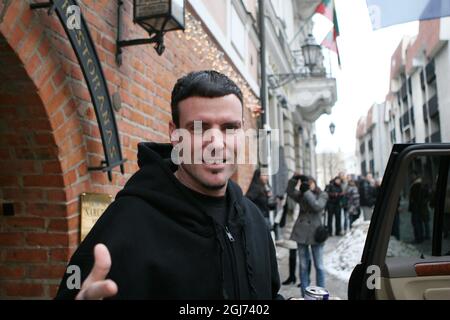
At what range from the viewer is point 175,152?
4.31 feet

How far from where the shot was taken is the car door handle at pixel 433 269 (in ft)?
5.42

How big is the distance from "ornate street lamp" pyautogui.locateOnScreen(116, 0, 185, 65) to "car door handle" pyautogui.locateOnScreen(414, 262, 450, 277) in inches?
91.8

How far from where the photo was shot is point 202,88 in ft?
4.06

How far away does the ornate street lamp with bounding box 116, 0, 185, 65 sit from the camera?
3029mm

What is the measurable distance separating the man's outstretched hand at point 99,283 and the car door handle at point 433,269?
1.30m

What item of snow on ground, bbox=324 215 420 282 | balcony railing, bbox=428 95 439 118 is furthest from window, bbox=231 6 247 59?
balcony railing, bbox=428 95 439 118

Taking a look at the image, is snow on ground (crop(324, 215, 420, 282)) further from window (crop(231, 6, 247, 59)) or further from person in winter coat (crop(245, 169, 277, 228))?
window (crop(231, 6, 247, 59))

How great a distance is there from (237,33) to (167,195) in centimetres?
693

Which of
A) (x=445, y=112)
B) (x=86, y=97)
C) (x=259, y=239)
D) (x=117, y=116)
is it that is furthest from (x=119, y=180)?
(x=445, y=112)

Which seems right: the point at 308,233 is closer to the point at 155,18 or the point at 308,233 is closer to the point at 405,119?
the point at 155,18

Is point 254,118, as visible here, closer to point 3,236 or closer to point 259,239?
point 3,236

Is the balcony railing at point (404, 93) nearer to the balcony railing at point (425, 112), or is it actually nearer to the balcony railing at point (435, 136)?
the balcony railing at point (425, 112)

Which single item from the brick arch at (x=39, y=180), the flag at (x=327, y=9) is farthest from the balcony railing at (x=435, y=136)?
the brick arch at (x=39, y=180)
